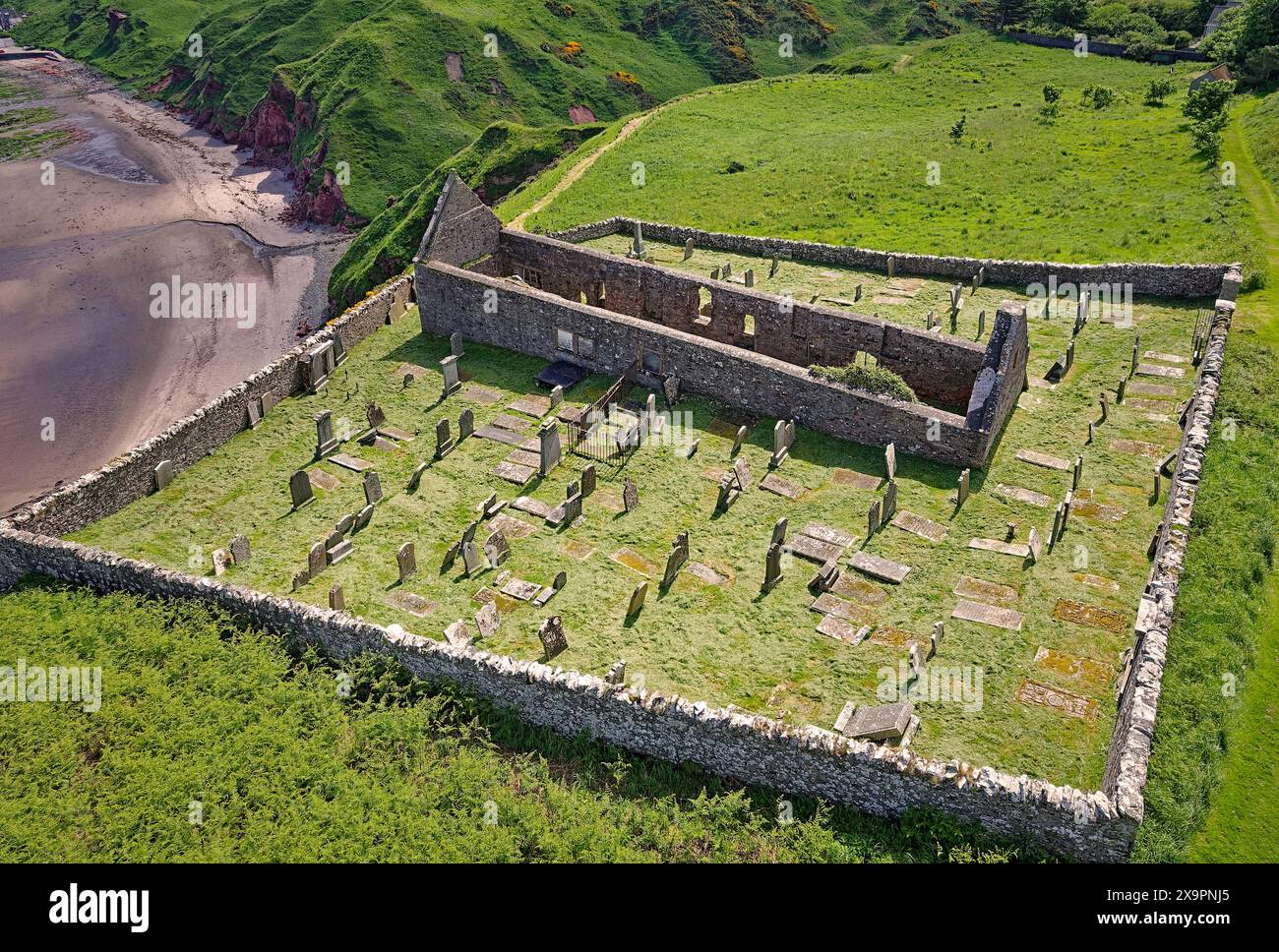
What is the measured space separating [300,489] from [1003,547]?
16.2 meters

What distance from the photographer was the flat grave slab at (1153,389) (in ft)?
77.6

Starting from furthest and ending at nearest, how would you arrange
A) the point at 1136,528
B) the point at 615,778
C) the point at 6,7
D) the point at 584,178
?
the point at 6,7, the point at 584,178, the point at 1136,528, the point at 615,778

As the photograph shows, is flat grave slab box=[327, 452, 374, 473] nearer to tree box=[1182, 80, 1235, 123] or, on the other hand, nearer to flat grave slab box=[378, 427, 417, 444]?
flat grave slab box=[378, 427, 417, 444]

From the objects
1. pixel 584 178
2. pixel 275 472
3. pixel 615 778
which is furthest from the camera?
pixel 584 178

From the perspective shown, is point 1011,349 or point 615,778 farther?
point 1011,349

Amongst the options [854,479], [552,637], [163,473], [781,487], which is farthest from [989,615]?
[163,473]

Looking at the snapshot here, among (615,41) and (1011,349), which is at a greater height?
(615,41)

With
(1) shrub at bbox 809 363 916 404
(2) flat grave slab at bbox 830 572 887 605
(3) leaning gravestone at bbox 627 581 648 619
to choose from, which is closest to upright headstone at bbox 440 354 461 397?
(1) shrub at bbox 809 363 916 404

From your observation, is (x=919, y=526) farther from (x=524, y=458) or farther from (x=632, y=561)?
(x=524, y=458)

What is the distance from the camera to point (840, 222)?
3900 centimetres

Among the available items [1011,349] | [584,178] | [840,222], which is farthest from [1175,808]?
[584,178]

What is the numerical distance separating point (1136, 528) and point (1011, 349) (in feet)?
17.3

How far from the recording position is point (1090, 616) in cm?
1689

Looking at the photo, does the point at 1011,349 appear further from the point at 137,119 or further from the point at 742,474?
the point at 137,119
